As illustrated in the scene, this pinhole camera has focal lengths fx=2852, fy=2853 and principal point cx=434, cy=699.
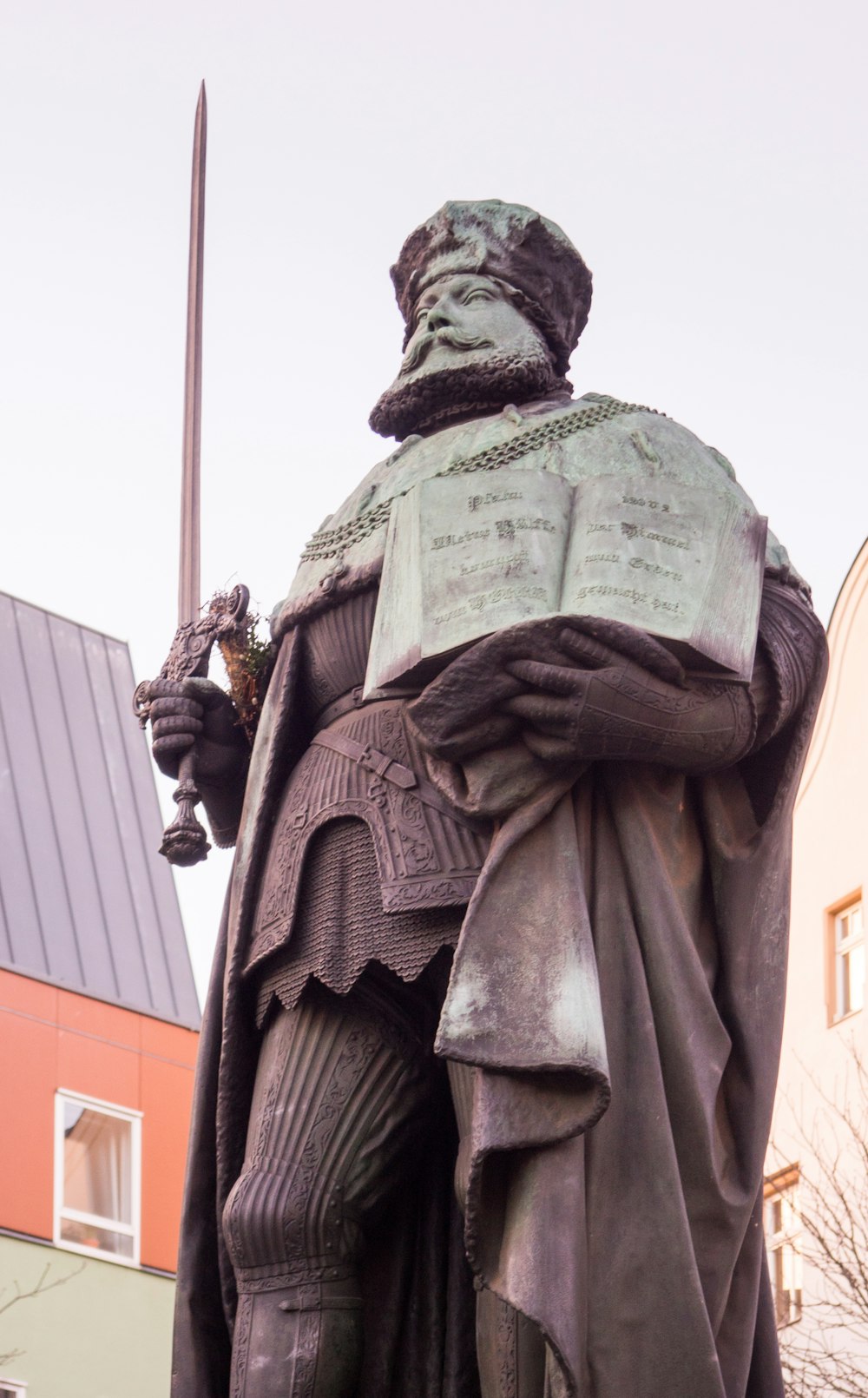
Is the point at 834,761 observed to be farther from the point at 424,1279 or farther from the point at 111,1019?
the point at 424,1279

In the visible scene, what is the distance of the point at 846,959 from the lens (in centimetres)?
2489

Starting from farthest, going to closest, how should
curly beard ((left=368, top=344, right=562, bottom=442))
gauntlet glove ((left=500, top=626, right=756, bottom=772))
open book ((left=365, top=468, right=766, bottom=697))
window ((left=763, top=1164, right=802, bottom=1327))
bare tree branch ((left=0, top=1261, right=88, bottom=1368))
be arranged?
1. bare tree branch ((left=0, top=1261, right=88, bottom=1368))
2. window ((left=763, top=1164, right=802, bottom=1327))
3. curly beard ((left=368, top=344, right=562, bottom=442))
4. open book ((left=365, top=468, right=766, bottom=697))
5. gauntlet glove ((left=500, top=626, right=756, bottom=772))

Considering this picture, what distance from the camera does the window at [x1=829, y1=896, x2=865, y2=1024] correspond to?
79.9 feet

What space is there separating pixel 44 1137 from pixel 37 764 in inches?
178

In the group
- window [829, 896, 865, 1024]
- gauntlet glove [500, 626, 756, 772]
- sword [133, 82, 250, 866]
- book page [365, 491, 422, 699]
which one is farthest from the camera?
window [829, 896, 865, 1024]

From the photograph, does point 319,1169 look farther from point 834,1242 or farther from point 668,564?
point 834,1242

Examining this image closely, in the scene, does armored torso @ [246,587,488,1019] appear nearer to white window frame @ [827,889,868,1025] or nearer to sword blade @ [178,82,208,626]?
sword blade @ [178,82,208,626]

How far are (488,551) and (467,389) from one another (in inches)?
37.1

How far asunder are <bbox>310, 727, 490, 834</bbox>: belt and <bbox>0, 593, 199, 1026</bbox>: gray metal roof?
61.9 feet

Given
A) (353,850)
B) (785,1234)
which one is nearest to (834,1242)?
(785,1234)

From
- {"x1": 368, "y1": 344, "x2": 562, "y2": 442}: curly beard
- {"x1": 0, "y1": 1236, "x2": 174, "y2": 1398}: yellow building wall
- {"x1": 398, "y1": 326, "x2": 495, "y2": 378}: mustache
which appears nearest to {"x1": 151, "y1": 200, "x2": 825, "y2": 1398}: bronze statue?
{"x1": 368, "y1": 344, "x2": 562, "y2": 442}: curly beard

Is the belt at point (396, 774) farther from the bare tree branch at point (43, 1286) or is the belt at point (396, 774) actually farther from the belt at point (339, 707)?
the bare tree branch at point (43, 1286)

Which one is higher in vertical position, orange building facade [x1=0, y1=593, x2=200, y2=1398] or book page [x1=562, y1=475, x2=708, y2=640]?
orange building facade [x1=0, y1=593, x2=200, y2=1398]

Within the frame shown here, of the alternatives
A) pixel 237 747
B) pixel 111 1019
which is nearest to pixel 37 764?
pixel 111 1019
